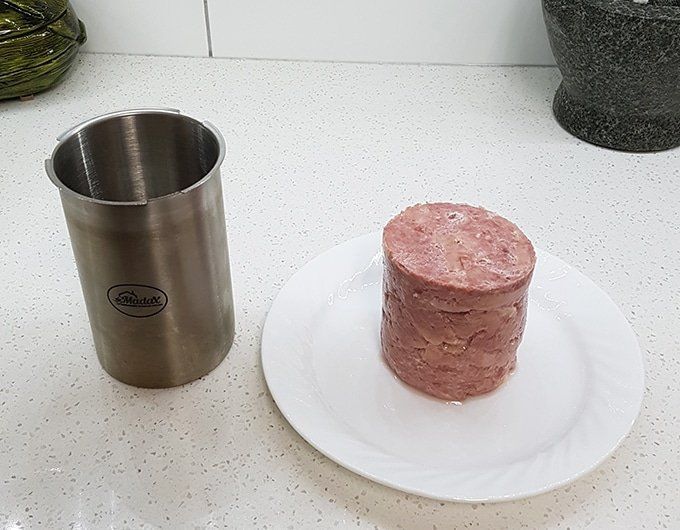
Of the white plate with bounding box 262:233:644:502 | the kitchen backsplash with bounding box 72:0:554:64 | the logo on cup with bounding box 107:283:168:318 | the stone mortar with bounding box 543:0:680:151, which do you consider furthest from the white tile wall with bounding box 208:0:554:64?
the logo on cup with bounding box 107:283:168:318

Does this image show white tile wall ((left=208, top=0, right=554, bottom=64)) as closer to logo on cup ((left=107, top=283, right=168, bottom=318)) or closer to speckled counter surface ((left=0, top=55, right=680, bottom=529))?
speckled counter surface ((left=0, top=55, right=680, bottom=529))

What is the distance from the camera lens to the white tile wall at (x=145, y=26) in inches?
47.5

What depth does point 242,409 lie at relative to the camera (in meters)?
0.68

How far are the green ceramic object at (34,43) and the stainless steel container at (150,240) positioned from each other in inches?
17.5

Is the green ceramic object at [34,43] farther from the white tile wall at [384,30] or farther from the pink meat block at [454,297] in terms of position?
the pink meat block at [454,297]

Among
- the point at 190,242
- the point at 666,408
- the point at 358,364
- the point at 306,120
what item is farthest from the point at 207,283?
the point at 306,120

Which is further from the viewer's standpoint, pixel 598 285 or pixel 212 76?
pixel 212 76

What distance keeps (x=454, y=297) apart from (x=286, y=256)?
29 cm

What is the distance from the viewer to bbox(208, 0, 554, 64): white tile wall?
1.19 m

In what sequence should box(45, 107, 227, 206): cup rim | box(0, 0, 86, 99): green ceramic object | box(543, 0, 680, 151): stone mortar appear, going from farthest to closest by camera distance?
1. box(0, 0, 86, 99): green ceramic object
2. box(543, 0, 680, 151): stone mortar
3. box(45, 107, 227, 206): cup rim

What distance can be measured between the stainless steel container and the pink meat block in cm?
15

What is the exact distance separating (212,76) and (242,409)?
27.0 inches

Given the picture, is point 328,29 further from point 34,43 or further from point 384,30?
point 34,43

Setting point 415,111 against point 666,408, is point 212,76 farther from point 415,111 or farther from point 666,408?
point 666,408
